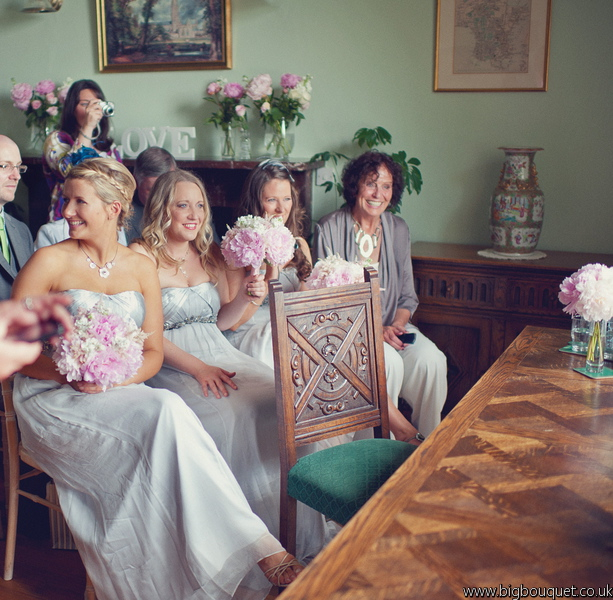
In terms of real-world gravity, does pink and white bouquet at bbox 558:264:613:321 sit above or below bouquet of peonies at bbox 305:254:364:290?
above

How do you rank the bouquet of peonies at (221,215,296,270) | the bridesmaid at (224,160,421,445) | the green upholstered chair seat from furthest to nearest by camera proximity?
1. the bridesmaid at (224,160,421,445)
2. the bouquet of peonies at (221,215,296,270)
3. the green upholstered chair seat

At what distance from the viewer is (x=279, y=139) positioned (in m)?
4.19

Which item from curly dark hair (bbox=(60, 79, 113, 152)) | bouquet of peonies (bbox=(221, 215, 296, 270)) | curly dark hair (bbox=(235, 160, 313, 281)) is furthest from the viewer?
curly dark hair (bbox=(60, 79, 113, 152))

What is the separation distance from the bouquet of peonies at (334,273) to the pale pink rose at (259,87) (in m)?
1.69

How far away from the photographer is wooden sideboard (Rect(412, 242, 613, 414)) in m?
3.44

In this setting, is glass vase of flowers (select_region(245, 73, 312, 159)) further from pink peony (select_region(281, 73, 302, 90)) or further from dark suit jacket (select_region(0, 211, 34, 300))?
dark suit jacket (select_region(0, 211, 34, 300))

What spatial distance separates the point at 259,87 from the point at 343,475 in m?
2.78

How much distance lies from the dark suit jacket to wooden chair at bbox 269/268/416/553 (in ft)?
4.01

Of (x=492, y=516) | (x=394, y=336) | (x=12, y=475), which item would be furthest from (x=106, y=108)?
(x=492, y=516)

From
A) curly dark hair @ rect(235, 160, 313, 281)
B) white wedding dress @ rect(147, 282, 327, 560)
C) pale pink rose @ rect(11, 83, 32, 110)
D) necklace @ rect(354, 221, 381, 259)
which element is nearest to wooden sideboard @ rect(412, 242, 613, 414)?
necklace @ rect(354, 221, 381, 259)

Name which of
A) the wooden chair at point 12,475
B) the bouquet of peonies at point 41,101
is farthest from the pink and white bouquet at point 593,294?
the bouquet of peonies at point 41,101

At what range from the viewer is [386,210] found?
3811 millimetres

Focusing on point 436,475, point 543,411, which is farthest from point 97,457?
point 543,411

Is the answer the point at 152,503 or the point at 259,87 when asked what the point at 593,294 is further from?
the point at 259,87
